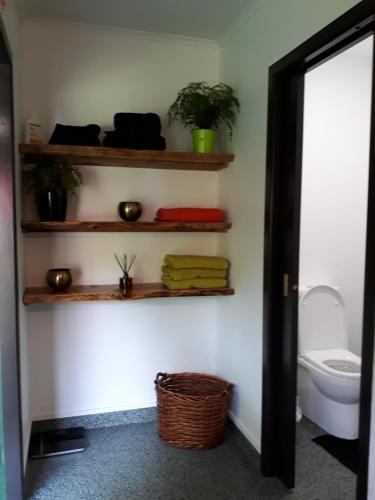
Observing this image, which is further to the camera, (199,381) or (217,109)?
(199,381)

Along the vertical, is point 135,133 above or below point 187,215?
above

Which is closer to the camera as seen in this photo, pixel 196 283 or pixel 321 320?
pixel 196 283

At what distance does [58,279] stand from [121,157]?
0.74 metres

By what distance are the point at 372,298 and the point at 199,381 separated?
1.54 m

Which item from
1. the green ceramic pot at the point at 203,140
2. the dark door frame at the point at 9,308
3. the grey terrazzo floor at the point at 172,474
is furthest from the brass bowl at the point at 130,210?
the grey terrazzo floor at the point at 172,474

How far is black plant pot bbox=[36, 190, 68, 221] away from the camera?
7.25ft

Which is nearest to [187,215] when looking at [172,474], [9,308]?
[9,308]

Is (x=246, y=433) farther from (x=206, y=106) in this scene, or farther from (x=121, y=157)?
(x=206, y=106)

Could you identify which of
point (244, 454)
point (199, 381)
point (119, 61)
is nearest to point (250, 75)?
point (119, 61)

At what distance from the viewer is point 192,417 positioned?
2309mm

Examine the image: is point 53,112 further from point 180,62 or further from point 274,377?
point 274,377

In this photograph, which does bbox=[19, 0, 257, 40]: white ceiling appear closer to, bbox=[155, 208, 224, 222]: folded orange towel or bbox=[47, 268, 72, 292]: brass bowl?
bbox=[155, 208, 224, 222]: folded orange towel

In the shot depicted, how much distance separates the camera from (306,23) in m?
1.70

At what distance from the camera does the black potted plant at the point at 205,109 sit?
2.34m
